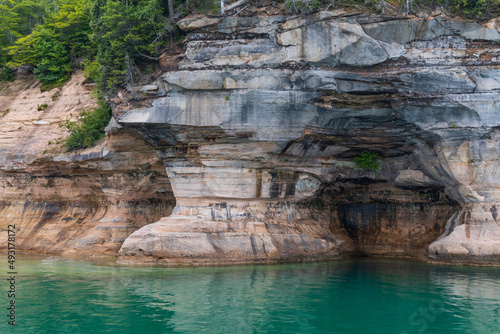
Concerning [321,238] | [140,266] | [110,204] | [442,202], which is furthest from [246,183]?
[442,202]

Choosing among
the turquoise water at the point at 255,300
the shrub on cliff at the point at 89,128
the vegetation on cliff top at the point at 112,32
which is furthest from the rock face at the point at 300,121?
the shrub on cliff at the point at 89,128

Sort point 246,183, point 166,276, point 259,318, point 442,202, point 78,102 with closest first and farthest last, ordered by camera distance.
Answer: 1. point 259,318
2. point 166,276
3. point 246,183
4. point 442,202
5. point 78,102

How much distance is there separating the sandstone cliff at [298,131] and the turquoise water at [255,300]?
6.43 feet

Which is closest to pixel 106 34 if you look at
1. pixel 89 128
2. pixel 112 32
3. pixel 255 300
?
pixel 112 32

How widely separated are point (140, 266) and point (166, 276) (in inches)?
91.4

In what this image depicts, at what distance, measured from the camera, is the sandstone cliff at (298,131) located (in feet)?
62.1

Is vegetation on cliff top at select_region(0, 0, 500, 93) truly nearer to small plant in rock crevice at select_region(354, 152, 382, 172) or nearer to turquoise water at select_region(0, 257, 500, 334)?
small plant in rock crevice at select_region(354, 152, 382, 172)

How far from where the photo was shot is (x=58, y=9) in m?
30.2

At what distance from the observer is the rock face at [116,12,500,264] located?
744 inches

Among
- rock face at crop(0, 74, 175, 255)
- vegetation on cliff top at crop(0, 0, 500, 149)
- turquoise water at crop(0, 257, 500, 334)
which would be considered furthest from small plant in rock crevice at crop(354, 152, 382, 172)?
rock face at crop(0, 74, 175, 255)

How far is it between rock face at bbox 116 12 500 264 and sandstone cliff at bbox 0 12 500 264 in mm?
46

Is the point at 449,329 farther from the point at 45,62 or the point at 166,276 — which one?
the point at 45,62

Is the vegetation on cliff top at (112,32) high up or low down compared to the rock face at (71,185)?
up

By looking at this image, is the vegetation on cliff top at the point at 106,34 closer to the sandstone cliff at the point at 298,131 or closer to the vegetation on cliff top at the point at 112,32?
the vegetation on cliff top at the point at 112,32
